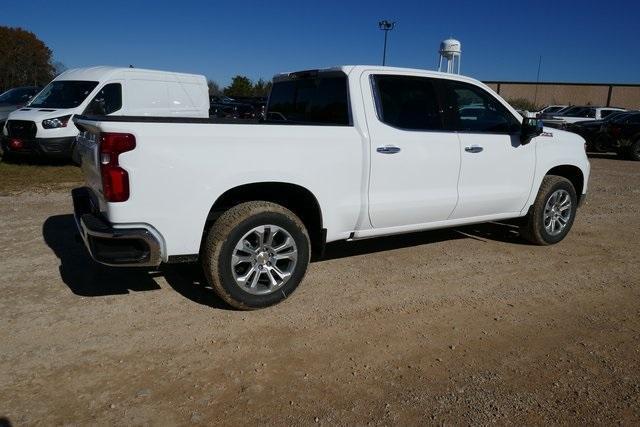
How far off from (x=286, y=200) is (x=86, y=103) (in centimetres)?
818

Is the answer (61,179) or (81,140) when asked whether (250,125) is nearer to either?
(81,140)

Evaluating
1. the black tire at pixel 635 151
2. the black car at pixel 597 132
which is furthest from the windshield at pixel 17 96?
the black tire at pixel 635 151

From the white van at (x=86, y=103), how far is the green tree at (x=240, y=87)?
127ft

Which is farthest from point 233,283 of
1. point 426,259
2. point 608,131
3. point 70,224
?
point 608,131

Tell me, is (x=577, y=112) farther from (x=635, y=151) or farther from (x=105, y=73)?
(x=105, y=73)

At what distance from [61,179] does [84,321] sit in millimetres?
6613

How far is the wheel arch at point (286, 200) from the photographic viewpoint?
386cm

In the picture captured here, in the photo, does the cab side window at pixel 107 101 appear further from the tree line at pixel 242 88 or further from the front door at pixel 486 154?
the tree line at pixel 242 88

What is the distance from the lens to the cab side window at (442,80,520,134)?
15.8 feet

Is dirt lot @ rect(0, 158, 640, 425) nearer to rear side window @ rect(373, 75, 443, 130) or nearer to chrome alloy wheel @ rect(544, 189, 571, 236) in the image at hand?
chrome alloy wheel @ rect(544, 189, 571, 236)

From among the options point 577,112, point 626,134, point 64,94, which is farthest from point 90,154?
point 577,112

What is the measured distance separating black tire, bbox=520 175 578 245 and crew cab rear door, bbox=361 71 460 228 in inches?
54.9

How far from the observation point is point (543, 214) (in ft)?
18.7

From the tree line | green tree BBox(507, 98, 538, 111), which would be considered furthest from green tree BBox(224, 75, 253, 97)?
green tree BBox(507, 98, 538, 111)
